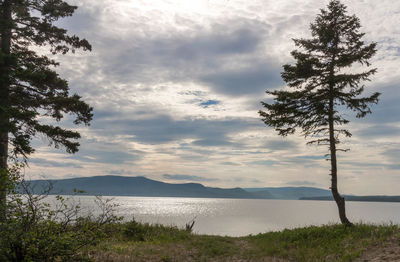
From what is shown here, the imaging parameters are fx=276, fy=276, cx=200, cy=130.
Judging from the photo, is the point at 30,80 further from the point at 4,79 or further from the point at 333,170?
the point at 333,170

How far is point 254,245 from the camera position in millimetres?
17344

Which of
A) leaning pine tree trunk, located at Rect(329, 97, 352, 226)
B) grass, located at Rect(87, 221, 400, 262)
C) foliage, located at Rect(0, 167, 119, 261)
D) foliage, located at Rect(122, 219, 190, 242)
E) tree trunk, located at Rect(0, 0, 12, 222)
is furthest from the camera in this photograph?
foliage, located at Rect(122, 219, 190, 242)

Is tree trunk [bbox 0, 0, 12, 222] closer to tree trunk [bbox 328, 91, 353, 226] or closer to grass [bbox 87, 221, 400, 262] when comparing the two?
grass [bbox 87, 221, 400, 262]

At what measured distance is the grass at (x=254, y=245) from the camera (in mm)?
13122

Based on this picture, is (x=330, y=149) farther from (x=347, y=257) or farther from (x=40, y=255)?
(x=40, y=255)

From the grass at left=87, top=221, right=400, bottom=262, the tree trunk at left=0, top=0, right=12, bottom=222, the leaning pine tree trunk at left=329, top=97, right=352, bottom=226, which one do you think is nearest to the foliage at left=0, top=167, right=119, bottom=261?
the grass at left=87, top=221, right=400, bottom=262

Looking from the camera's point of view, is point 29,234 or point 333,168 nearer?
point 29,234

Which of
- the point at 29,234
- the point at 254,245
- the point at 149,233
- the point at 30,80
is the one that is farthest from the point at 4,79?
the point at 254,245

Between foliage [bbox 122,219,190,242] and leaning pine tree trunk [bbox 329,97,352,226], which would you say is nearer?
leaning pine tree trunk [bbox 329,97,352,226]

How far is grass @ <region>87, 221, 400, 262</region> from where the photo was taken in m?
13.1

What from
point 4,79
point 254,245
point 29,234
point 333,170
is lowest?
point 254,245

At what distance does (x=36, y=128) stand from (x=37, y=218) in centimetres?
765

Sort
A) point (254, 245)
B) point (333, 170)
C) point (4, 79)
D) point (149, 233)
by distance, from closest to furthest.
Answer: point (4, 79) → point (254, 245) → point (333, 170) → point (149, 233)

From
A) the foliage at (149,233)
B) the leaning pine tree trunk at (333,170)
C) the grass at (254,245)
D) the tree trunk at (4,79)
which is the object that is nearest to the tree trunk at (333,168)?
the leaning pine tree trunk at (333,170)
